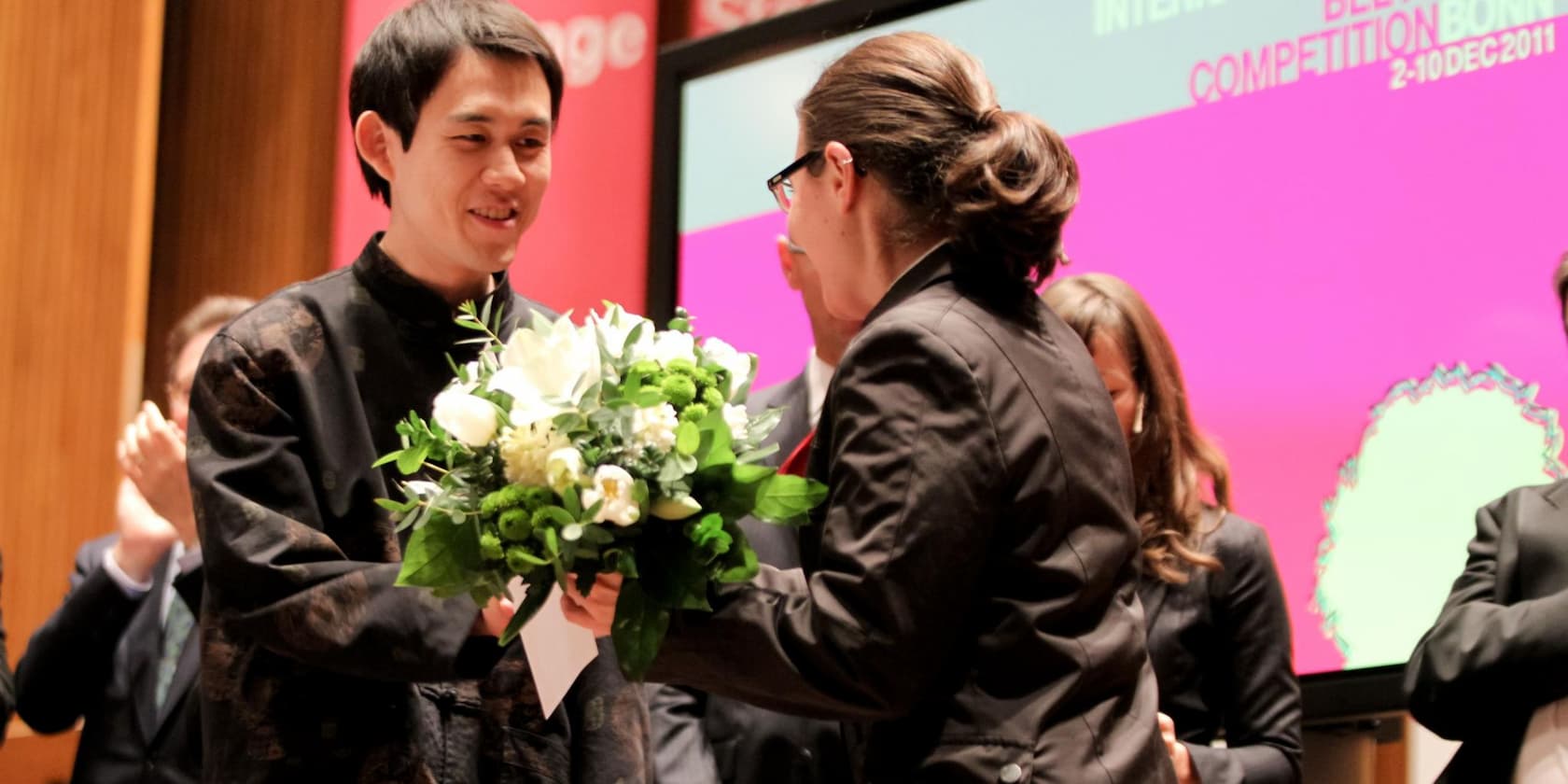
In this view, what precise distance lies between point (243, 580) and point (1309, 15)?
2501 mm

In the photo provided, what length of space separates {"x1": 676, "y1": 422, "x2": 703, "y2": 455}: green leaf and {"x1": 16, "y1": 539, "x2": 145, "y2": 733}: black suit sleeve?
223 cm

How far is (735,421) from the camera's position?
1.90m

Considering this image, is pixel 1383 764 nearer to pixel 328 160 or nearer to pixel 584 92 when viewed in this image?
pixel 584 92

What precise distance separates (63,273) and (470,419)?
372 centimetres

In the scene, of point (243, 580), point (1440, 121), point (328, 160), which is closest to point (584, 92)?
point (328, 160)

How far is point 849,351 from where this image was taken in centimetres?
178

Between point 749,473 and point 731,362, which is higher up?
point 731,362

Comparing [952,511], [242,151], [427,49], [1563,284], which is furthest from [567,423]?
[242,151]

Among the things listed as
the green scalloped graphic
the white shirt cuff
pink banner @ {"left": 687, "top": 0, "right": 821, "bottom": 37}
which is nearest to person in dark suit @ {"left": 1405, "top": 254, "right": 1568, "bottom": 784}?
the green scalloped graphic

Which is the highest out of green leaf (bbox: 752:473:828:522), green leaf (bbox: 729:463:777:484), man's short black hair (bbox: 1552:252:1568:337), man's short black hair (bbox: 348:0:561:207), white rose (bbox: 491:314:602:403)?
man's short black hair (bbox: 348:0:561:207)

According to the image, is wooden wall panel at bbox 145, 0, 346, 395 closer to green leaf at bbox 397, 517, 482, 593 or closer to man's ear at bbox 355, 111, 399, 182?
man's ear at bbox 355, 111, 399, 182

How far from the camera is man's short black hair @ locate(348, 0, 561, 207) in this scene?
2.46 metres

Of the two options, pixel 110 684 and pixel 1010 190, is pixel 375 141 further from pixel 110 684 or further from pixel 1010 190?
pixel 110 684

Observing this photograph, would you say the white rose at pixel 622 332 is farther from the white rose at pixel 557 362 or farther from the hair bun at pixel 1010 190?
the hair bun at pixel 1010 190
